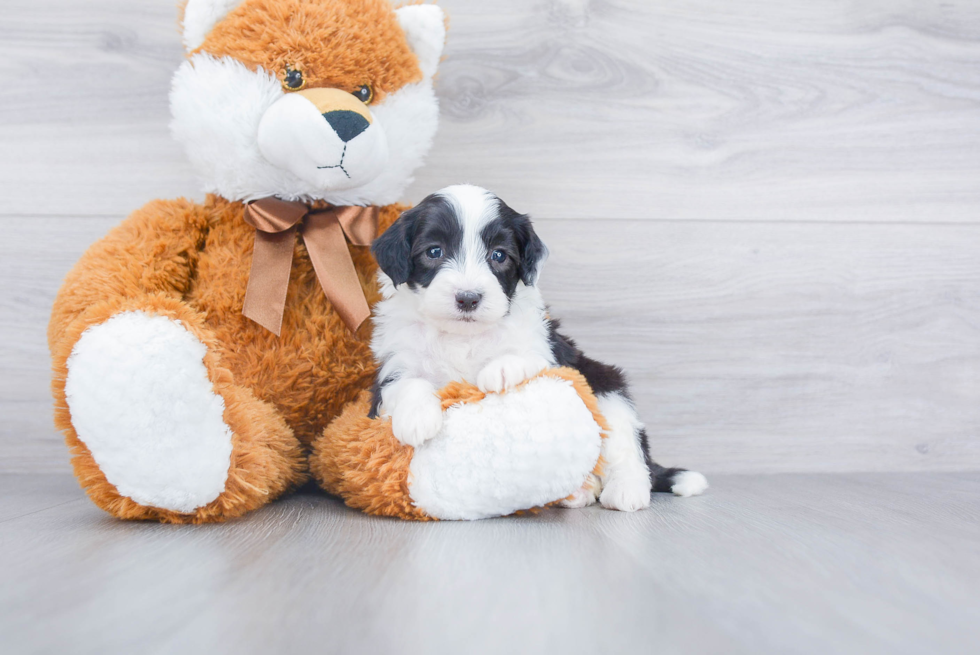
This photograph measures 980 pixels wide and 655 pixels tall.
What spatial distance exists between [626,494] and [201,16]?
1.29 m

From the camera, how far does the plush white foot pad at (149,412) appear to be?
1.12m

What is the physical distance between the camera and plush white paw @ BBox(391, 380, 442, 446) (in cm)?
119

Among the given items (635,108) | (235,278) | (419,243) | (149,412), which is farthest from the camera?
(635,108)

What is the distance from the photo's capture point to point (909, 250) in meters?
1.98

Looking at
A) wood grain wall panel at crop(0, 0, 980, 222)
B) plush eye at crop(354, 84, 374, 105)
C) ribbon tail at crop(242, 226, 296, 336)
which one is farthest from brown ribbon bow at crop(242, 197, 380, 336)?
wood grain wall panel at crop(0, 0, 980, 222)

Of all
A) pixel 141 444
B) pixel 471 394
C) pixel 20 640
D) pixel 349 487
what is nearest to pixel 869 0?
pixel 471 394

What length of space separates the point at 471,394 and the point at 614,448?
15.0 inches

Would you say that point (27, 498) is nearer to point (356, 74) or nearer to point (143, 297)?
point (143, 297)

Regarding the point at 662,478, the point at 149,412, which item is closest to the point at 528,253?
the point at 662,478

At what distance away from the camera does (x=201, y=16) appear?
1.37 metres

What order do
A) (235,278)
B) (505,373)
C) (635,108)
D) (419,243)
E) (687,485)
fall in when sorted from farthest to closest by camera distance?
(635,108) < (687,485) < (235,278) < (419,243) < (505,373)

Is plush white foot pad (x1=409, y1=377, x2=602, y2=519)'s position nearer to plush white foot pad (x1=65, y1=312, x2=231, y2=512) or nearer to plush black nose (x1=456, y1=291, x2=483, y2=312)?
plush black nose (x1=456, y1=291, x2=483, y2=312)

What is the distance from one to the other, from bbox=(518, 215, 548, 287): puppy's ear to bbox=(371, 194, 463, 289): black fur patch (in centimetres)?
14

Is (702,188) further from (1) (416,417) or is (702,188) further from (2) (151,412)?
(2) (151,412)
